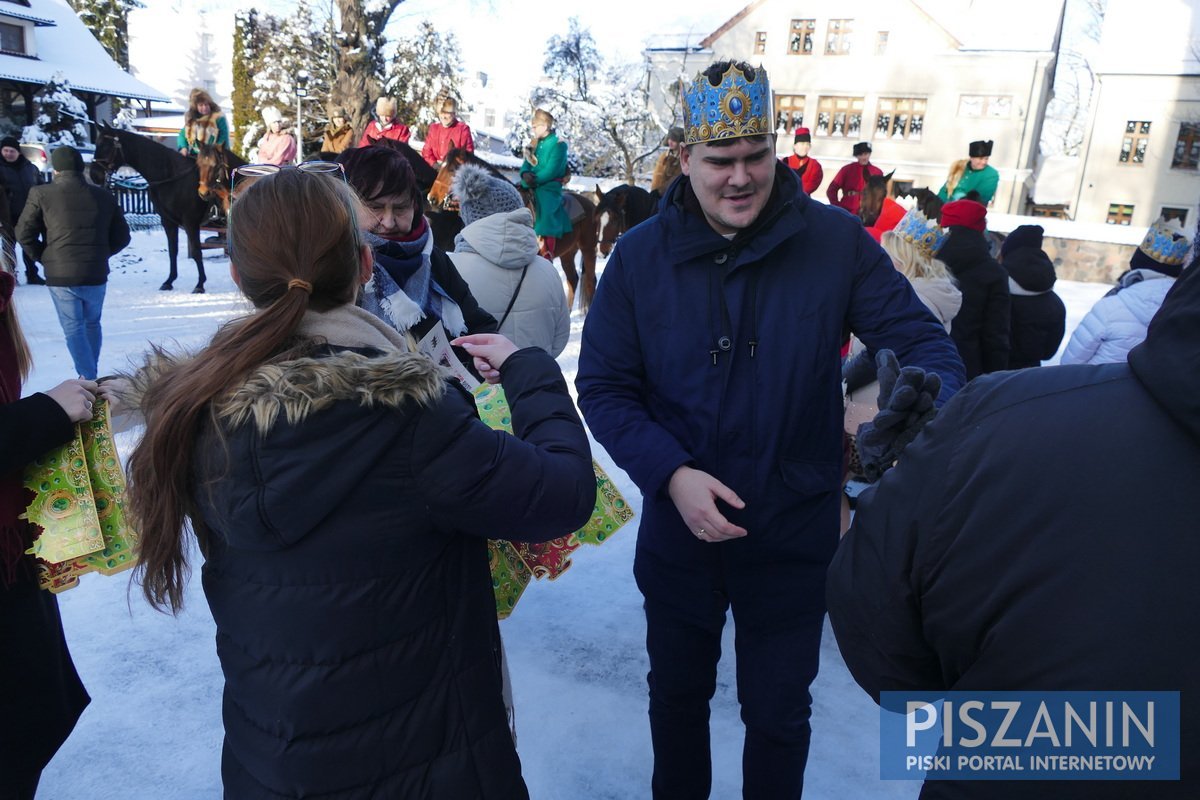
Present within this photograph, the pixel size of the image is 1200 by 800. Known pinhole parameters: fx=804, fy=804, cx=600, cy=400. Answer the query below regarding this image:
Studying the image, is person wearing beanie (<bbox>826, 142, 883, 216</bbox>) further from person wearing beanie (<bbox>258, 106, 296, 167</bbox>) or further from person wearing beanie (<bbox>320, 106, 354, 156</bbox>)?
person wearing beanie (<bbox>258, 106, 296, 167</bbox>)

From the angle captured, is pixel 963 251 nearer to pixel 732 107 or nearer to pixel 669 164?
pixel 732 107

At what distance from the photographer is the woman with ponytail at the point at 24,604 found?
1622 mm

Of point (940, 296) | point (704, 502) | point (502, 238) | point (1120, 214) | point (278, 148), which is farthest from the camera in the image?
point (1120, 214)

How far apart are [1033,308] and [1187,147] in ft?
101

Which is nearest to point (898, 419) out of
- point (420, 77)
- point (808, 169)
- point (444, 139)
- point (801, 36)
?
point (444, 139)

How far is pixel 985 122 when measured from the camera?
30.3 meters

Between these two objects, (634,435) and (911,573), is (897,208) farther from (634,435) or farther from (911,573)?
(911,573)

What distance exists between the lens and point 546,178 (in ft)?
29.0

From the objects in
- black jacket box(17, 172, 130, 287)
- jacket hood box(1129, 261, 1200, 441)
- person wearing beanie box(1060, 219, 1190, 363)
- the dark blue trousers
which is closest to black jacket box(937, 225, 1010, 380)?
person wearing beanie box(1060, 219, 1190, 363)

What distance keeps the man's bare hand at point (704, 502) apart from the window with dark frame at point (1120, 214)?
33.6 metres

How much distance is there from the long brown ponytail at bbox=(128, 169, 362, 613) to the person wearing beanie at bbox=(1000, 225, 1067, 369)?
4296 millimetres

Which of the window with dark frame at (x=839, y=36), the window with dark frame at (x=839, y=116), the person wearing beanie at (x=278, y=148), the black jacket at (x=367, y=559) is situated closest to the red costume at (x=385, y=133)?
the person wearing beanie at (x=278, y=148)

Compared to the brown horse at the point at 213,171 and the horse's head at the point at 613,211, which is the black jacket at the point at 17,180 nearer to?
the brown horse at the point at 213,171

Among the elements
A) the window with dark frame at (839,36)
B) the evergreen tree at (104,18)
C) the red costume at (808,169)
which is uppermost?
the window with dark frame at (839,36)
